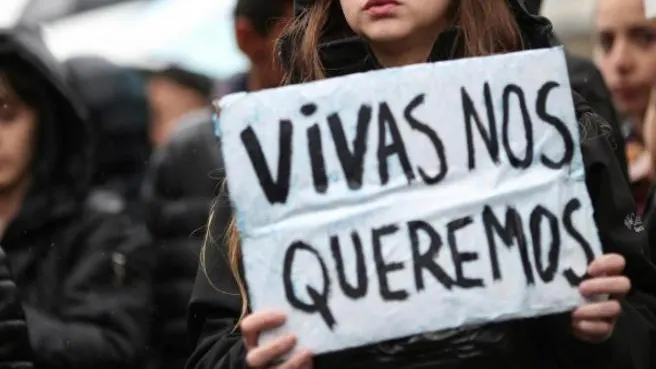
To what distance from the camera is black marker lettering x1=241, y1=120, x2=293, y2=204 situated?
366 cm

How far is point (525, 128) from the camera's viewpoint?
3.75m

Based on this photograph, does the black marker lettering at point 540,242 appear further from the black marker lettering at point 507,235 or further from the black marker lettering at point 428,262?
the black marker lettering at point 428,262

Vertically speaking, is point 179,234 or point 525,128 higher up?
point 525,128

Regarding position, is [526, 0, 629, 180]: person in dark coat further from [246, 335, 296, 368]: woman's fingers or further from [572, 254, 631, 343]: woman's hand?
[246, 335, 296, 368]: woman's fingers

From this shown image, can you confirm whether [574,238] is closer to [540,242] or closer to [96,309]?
[540,242]

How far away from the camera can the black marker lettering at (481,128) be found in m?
3.74

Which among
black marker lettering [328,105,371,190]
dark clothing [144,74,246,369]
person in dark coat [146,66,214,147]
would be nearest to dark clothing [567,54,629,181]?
dark clothing [144,74,246,369]

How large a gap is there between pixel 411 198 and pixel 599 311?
40 cm

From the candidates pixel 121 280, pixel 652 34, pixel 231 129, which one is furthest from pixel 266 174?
pixel 652 34

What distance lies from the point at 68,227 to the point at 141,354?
407mm

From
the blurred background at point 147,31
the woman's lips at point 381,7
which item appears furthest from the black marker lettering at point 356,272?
the blurred background at point 147,31

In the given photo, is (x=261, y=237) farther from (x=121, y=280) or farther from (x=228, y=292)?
(x=121, y=280)

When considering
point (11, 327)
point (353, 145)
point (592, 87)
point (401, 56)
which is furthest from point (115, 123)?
point (353, 145)

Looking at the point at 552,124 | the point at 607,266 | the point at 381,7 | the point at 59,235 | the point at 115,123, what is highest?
the point at 381,7
